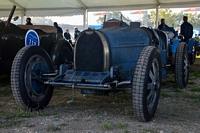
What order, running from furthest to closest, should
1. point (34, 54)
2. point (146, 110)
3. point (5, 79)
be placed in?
point (5, 79) → point (34, 54) → point (146, 110)

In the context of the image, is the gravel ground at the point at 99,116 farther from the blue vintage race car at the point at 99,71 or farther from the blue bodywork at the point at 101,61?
the blue bodywork at the point at 101,61

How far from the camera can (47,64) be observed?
181 inches

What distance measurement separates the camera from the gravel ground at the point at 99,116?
11.3 feet

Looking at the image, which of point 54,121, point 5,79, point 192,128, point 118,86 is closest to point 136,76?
point 118,86

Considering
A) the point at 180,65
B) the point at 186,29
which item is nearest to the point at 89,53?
the point at 180,65

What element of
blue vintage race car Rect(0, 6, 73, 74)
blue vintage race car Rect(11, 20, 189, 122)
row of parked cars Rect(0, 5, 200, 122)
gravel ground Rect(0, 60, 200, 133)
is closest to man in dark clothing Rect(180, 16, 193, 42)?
blue vintage race car Rect(0, 6, 73, 74)

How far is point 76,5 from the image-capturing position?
1630 centimetres

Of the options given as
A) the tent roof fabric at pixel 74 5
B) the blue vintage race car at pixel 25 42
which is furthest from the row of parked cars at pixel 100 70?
the tent roof fabric at pixel 74 5

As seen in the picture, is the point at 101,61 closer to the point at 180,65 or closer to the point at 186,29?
the point at 180,65

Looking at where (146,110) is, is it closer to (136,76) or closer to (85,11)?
(136,76)

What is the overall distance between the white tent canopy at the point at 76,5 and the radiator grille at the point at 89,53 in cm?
1142

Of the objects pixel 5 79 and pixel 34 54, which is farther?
pixel 5 79

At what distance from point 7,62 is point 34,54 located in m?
2.02

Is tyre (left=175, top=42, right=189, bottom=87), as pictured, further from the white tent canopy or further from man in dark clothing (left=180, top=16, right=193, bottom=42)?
the white tent canopy
